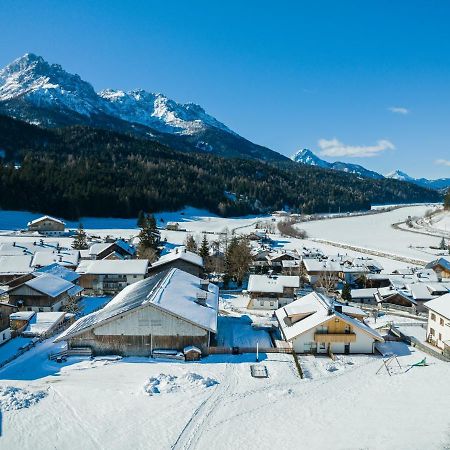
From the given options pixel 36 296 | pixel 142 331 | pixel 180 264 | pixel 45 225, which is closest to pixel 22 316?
pixel 36 296

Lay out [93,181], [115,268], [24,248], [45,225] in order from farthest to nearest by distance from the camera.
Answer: [93,181] → [45,225] → [24,248] → [115,268]

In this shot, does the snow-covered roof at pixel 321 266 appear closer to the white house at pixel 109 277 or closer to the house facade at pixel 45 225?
the white house at pixel 109 277

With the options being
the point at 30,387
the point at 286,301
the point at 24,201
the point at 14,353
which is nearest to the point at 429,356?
the point at 286,301

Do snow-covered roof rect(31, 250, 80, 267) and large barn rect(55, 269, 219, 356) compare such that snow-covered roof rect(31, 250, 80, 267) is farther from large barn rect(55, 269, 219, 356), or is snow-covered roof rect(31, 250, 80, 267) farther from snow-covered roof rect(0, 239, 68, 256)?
large barn rect(55, 269, 219, 356)

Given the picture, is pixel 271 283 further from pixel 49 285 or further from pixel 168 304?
pixel 49 285

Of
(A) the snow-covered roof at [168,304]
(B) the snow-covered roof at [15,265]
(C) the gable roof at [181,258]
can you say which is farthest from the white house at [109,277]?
(A) the snow-covered roof at [168,304]

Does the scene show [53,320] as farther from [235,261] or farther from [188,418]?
[235,261]
